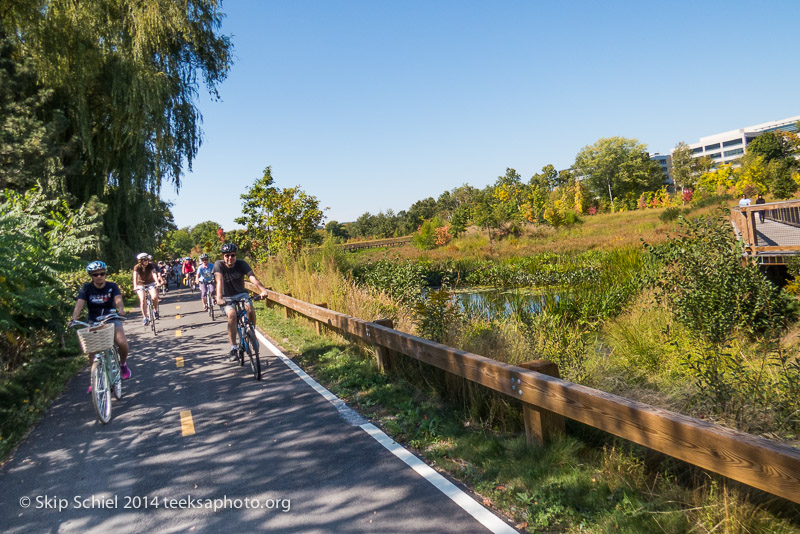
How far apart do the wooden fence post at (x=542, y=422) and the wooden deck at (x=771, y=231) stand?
8540 millimetres

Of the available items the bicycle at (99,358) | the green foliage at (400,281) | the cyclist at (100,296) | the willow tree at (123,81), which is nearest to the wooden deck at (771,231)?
the green foliage at (400,281)

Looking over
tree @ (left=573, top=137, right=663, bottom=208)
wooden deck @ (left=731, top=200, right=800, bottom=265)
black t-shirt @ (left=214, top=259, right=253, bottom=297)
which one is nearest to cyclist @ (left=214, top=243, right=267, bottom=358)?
black t-shirt @ (left=214, top=259, right=253, bottom=297)

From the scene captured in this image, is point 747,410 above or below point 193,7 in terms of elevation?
below

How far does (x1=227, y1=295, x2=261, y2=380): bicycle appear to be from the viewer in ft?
27.0

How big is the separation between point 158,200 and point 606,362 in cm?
2277

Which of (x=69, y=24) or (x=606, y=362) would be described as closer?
(x=606, y=362)

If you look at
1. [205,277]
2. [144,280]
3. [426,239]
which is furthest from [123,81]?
[426,239]

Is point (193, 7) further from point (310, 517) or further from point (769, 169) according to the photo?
point (769, 169)

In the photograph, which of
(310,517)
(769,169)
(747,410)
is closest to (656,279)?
(747,410)

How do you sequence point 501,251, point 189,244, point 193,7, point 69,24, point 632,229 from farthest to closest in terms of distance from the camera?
point 189,244 < point 632,229 < point 501,251 < point 193,7 < point 69,24

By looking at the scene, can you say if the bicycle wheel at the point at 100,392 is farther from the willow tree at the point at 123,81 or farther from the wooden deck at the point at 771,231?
the willow tree at the point at 123,81

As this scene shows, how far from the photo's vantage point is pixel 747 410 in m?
4.45

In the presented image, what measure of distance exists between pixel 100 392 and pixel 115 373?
0.85 metres

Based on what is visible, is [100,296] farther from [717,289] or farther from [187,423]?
[717,289]
